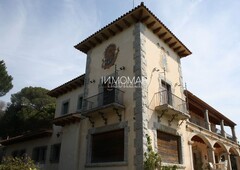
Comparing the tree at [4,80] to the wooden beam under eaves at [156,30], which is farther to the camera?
the tree at [4,80]

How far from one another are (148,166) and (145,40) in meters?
7.35

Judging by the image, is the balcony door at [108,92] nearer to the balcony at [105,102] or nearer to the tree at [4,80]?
the balcony at [105,102]

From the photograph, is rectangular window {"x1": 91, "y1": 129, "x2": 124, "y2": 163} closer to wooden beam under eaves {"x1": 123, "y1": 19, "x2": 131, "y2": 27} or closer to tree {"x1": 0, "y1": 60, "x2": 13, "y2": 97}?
wooden beam under eaves {"x1": 123, "y1": 19, "x2": 131, "y2": 27}

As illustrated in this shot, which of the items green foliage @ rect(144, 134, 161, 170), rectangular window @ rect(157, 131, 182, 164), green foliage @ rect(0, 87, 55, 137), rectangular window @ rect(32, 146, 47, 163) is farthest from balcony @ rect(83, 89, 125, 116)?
green foliage @ rect(0, 87, 55, 137)

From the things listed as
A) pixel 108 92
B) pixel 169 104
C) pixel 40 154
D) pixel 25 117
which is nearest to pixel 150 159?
pixel 169 104

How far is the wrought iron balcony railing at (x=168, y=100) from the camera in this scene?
504 inches

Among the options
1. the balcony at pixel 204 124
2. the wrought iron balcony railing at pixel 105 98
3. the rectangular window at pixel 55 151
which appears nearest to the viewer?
the wrought iron balcony railing at pixel 105 98

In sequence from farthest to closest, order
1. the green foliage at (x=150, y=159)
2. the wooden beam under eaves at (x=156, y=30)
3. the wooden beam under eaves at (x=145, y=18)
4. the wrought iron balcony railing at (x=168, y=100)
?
the wooden beam under eaves at (x=156, y=30)
the wooden beam under eaves at (x=145, y=18)
the wrought iron balcony railing at (x=168, y=100)
the green foliage at (x=150, y=159)

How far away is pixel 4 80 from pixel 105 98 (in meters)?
20.2

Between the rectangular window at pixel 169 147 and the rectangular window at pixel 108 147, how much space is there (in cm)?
208

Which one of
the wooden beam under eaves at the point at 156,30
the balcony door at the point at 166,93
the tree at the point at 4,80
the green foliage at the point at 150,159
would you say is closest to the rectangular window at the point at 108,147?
the green foliage at the point at 150,159

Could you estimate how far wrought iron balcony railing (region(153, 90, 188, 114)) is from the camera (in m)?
12.8

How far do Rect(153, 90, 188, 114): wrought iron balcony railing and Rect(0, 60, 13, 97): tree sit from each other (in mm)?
22087

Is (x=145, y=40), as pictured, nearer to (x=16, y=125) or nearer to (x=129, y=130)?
(x=129, y=130)
